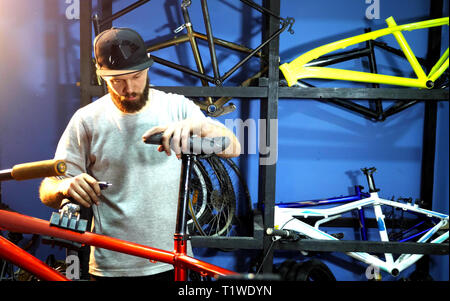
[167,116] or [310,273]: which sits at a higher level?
[167,116]

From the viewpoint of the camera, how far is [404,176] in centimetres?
204

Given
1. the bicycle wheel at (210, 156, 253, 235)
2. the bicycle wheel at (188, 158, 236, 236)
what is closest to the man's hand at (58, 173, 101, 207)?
the bicycle wheel at (188, 158, 236, 236)

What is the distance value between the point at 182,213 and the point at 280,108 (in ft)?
3.72

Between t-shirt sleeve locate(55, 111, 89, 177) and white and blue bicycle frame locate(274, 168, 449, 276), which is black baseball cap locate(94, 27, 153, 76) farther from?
white and blue bicycle frame locate(274, 168, 449, 276)

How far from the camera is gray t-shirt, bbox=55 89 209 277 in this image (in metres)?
1.32

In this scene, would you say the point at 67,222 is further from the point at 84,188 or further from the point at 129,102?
the point at 129,102

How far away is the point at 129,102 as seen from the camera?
4.30 feet

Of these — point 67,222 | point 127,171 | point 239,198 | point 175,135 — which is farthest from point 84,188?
point 239,198

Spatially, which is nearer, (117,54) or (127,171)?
(117,54)

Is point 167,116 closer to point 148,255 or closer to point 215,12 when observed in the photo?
point 148,255

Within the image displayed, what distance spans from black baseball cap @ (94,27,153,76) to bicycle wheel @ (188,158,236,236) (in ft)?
2.62

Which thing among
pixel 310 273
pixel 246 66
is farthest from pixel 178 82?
pixel 310 273

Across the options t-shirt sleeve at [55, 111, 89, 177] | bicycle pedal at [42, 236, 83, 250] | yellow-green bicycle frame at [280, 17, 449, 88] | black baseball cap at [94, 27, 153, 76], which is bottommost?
bicycle pedal at [42, 236, 83, 250]

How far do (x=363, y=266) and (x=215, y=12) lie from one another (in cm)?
173
